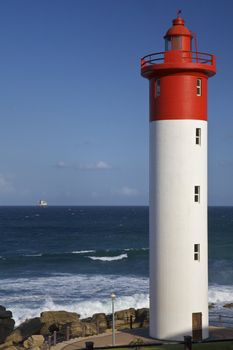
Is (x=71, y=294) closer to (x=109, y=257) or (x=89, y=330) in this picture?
(x=89, y=330)

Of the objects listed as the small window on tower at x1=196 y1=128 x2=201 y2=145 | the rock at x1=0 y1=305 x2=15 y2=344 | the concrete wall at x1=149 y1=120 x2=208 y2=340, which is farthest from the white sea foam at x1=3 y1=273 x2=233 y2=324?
the small window on tower at x1=196 y1=128 x2=201 y2=145

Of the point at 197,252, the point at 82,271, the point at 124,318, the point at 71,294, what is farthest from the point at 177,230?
the point at 82,271

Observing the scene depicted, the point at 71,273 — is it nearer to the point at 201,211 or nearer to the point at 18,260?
the point at 18,260

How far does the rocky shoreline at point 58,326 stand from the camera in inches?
883

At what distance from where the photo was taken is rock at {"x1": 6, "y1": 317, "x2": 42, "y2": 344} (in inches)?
952

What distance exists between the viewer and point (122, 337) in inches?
798

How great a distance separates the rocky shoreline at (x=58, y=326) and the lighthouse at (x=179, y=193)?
4.28 metres

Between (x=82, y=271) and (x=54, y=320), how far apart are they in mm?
24372

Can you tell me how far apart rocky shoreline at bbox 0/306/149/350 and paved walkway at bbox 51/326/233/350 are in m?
0.92

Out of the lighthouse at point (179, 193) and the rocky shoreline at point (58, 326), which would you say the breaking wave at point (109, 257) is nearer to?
the rocky shoreline at point (58, 326)

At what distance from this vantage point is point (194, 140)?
62.4 ft

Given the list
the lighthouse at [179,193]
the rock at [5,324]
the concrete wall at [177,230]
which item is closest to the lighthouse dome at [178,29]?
the lighthouse at [179,193]

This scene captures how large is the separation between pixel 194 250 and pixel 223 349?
306cm

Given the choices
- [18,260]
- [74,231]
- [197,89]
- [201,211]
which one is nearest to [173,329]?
[201,211]
